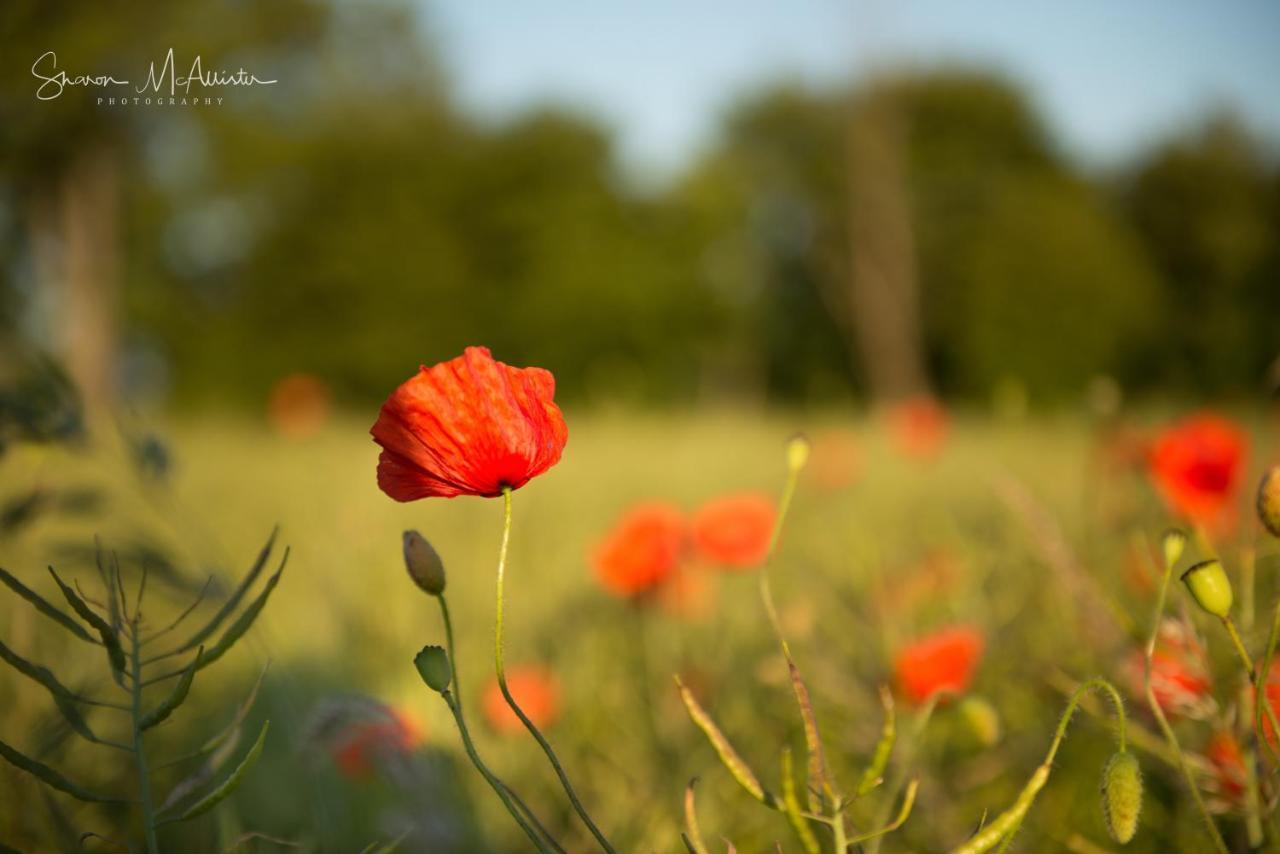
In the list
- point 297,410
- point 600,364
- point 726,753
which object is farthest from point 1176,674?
point 600,364

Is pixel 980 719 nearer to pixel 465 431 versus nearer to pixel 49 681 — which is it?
pixel 465 431

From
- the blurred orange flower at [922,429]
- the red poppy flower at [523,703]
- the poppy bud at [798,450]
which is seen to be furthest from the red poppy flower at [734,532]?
the blurred orange flower at [922,429]

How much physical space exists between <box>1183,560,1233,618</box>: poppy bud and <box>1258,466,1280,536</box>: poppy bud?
0.20 ft

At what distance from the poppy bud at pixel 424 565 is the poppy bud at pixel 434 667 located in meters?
0.05

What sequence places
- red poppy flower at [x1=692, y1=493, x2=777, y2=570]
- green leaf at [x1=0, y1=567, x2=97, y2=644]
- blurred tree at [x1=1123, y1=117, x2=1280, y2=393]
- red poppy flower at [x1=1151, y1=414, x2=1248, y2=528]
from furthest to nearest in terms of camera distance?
blurred tree at [x1=1123, y1=117, x2=1280, y2=393] → red poppy flower at [x1=692, y1=493, x2=777, y2=570] → red poppy flower at [x1=1151, y1=414, x2=1248, y2=528] → green leaf at [x1=0, y1=567, x2=97, y2=644]

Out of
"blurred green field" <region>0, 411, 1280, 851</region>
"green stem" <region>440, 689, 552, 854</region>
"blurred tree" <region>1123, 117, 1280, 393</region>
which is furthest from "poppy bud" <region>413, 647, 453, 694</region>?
"blurred tree" <region>1123, 117, 1280, 393</region>

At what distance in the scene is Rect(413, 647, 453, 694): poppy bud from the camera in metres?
0.41

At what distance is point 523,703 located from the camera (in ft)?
3.34

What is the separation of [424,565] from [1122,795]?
1.09ft

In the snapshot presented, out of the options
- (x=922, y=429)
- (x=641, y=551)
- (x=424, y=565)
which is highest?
(x=424, y=565)

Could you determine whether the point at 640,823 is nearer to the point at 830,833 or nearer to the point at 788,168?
the point at 830,833

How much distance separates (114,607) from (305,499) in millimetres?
2307

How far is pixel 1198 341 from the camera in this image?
1036 centimetres

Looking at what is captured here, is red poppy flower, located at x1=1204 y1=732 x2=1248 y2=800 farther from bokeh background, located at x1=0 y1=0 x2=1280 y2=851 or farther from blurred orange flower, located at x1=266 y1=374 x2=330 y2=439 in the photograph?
blurred orange flower, located at x1=266 y1=374 x2=330 y2=439
